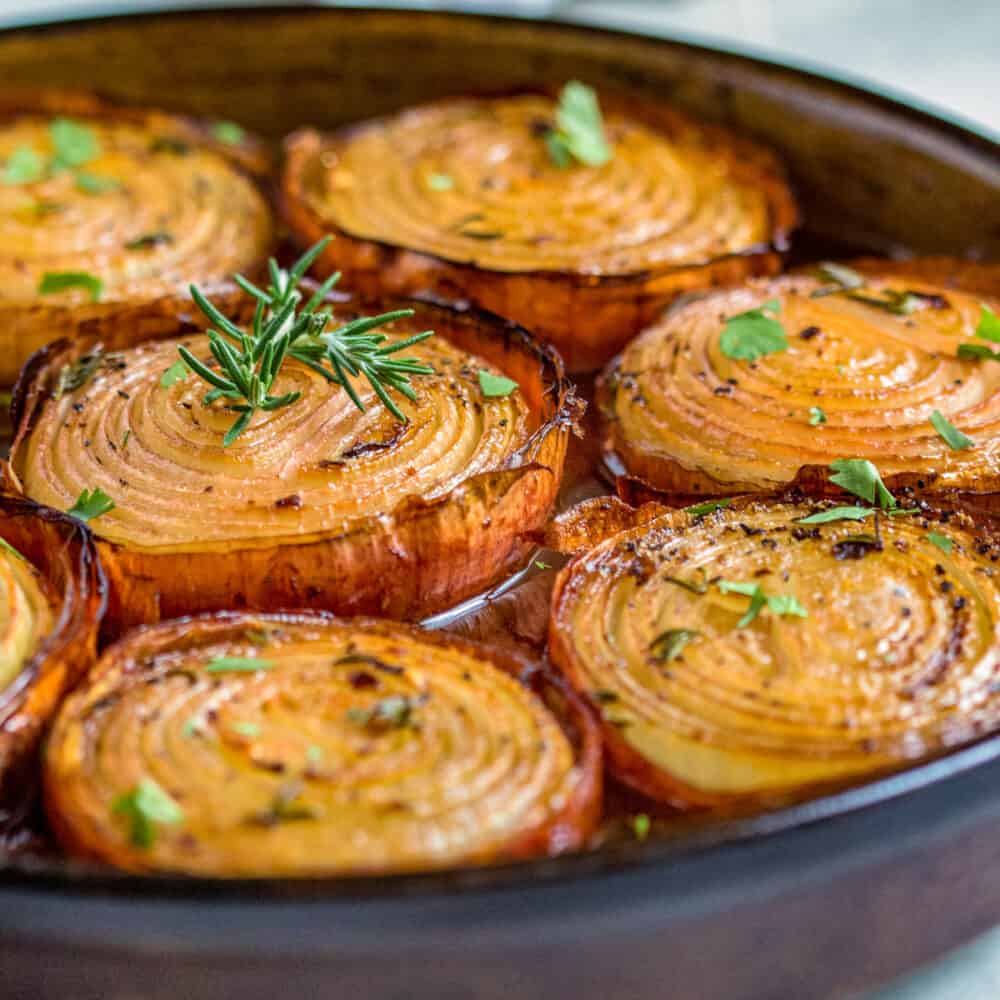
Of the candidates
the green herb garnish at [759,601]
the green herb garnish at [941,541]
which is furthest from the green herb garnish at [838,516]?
the green herb garnish at [759,601]

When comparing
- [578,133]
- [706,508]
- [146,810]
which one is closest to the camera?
[146,810]

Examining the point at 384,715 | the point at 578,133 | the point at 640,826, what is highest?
the point at 578,133

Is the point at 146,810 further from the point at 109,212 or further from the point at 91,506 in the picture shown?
the point at 109,212

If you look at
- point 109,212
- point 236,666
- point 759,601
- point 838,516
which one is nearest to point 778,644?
point 759,601

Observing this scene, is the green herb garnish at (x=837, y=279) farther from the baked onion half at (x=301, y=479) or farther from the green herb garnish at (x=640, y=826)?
the green herb garnish at (x=640, y=826)

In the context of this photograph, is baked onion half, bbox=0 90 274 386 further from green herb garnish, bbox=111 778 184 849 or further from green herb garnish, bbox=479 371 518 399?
green herb garnish, bbox=111 778 184 849

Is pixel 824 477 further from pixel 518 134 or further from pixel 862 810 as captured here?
pixel 518 134
